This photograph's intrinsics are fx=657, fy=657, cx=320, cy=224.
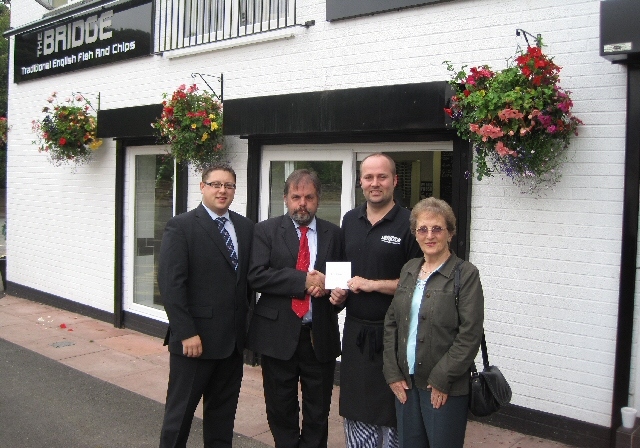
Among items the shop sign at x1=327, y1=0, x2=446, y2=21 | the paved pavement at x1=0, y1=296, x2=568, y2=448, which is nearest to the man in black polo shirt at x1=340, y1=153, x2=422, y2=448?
the paved pavement at x1=0, y1=296, x2=568, y2=448

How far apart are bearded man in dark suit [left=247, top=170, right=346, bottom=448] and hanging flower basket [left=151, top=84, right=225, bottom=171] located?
286cm

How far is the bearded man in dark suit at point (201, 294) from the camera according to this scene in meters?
3.80

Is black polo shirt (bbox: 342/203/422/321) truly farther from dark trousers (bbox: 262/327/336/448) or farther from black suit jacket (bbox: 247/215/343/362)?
dark trousers (bbox: 262/327/336/448)

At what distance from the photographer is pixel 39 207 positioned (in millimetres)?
9609

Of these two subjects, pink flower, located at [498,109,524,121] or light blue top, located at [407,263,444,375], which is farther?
pink flower, located at [498,109,524,121]

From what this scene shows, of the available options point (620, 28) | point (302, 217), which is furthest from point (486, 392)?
point (620, 28)

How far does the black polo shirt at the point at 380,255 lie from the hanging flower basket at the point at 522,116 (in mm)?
1114

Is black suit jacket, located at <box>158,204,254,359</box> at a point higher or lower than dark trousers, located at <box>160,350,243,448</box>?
higher

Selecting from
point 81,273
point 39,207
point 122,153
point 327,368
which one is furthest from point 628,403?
point 39,207

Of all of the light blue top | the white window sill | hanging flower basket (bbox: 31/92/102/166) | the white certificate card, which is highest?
the white window sill

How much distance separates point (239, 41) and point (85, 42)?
3.14 m

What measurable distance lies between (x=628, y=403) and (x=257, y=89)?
170 inches

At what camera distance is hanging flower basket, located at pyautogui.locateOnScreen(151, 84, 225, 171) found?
6488 mm

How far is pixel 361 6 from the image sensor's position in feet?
18.6
